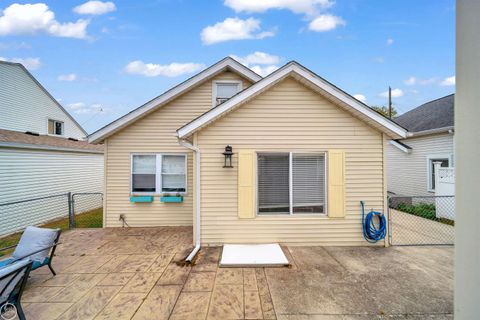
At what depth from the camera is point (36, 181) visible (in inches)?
355

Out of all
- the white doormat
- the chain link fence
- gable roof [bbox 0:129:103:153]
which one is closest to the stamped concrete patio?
the white doormat

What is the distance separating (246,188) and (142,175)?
4085 mm

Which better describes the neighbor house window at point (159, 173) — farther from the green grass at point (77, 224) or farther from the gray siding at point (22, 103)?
the gray siding at point (22, 103)

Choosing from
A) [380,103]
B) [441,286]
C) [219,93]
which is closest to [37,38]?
[219,93]

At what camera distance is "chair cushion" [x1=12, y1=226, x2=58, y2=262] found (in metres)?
4.08

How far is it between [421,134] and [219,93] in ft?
31.6

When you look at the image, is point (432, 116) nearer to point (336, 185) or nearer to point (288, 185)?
point (336, 185)

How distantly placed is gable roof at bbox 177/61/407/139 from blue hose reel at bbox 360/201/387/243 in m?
2.02

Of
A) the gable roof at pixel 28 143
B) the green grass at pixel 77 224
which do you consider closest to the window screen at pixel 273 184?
the green grass at pixel 77 224

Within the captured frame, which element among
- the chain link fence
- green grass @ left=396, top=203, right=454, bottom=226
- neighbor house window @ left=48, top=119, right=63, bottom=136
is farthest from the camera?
neighbor house window @ left=48, top=119, right=63, bottom=136

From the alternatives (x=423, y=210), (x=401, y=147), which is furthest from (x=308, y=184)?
(x=401, y=147)

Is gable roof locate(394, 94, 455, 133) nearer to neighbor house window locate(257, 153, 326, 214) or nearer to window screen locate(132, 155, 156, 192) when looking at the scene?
neighbor house window locate(257, 153, 326, 214)

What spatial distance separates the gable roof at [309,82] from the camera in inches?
206

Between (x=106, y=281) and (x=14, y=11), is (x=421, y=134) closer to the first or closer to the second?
(x=106, y=281)
